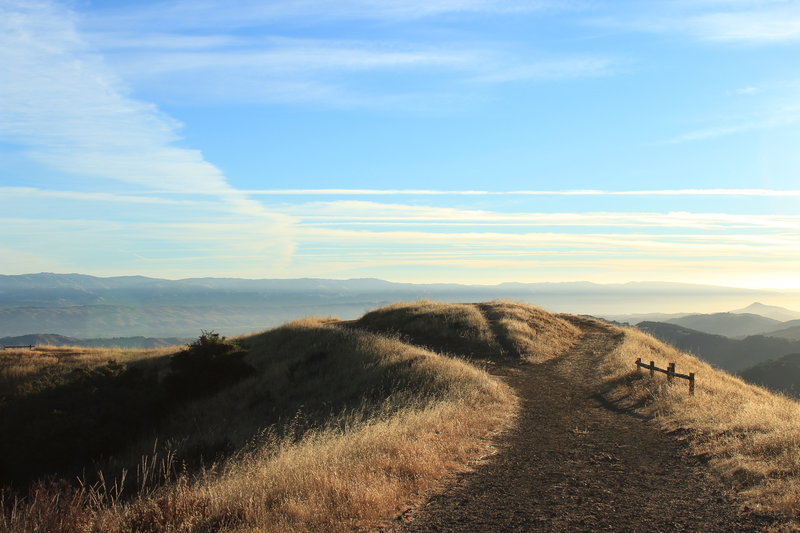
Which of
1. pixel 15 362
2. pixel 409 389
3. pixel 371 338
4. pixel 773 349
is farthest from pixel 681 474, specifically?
pixel 773 349

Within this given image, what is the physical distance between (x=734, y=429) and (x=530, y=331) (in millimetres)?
19664

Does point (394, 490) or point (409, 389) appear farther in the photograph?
point (409, 389)

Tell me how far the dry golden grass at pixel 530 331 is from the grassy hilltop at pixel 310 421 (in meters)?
0.16

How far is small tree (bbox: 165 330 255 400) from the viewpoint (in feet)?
89.4

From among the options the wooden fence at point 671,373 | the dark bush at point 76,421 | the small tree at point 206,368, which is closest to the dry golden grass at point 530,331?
the wooden fence at point 671,373

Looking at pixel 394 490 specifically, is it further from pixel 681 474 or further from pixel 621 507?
pixel 681 474

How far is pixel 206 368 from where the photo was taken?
2814cm

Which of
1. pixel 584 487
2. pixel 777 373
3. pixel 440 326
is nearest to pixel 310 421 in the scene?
pixel 584 487

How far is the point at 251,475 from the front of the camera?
8.28m

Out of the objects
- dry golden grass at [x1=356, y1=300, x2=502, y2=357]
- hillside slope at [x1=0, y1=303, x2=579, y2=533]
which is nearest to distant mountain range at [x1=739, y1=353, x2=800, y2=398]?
dry golden grass at [x1=356, y1=300, x2=502, y2=357]

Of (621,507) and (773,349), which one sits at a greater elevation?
(621,507)

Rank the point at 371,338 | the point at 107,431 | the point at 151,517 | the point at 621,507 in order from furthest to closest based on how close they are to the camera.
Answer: the point at 371,338, the point at 107,431, the point at 621,507, the point at 151,517

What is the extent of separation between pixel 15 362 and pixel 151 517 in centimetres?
3975

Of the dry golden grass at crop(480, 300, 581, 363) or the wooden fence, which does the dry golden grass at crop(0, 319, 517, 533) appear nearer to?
the wooden fence
